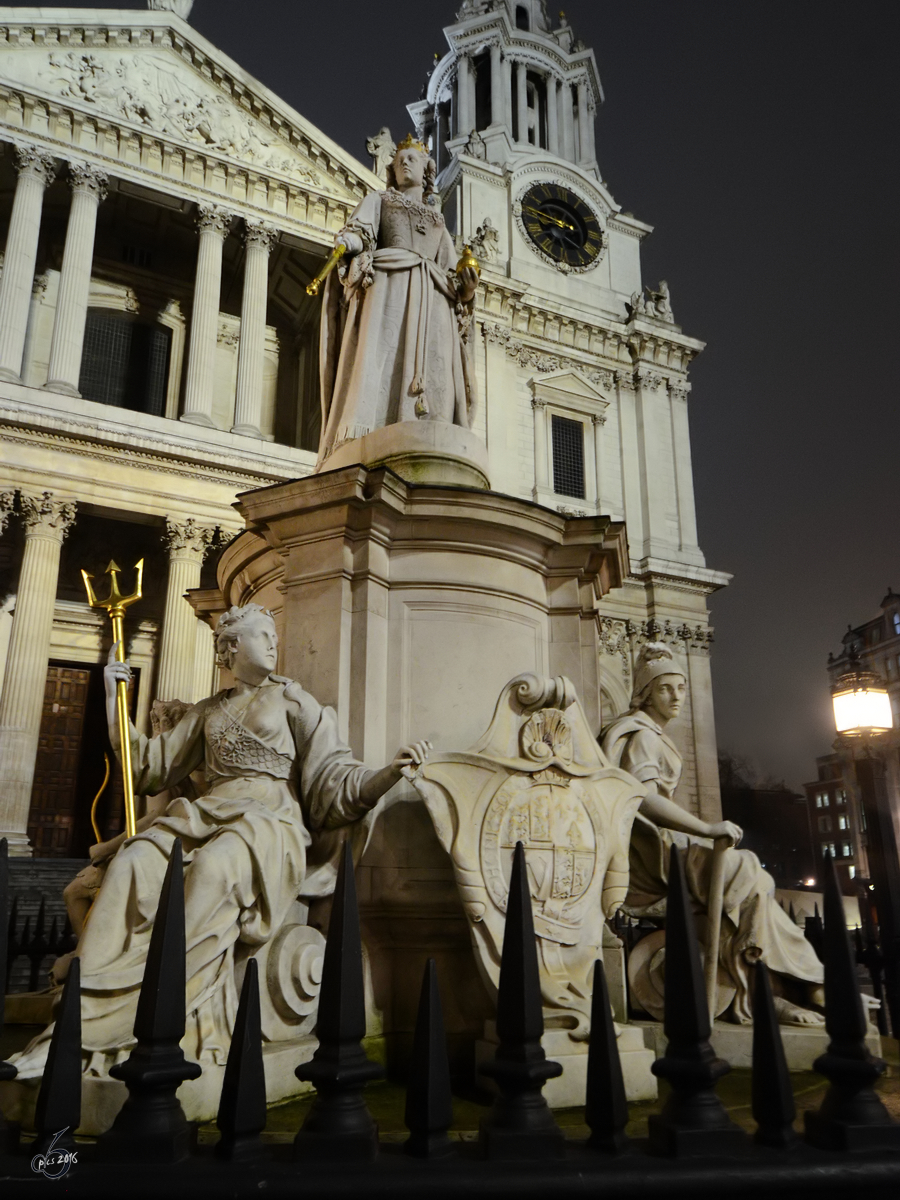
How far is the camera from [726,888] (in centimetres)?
422

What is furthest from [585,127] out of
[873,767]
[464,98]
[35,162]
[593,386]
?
[873,767]

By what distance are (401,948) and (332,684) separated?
4.24 ft

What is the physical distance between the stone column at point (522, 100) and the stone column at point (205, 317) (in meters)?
18.8

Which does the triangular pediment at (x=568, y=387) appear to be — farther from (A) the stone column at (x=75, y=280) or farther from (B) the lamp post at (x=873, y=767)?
(B) the lamp post at (x=873, y=767)

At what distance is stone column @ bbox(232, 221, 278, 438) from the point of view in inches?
949

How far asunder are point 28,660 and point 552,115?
34.1 m

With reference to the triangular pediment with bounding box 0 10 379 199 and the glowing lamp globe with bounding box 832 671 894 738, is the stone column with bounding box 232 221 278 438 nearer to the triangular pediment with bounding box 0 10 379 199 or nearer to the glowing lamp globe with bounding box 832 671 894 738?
the triangular pediment with bounding box 0 10 379 199

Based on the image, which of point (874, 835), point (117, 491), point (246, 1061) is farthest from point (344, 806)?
point (117, 491)

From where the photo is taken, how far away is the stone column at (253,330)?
2409 cm

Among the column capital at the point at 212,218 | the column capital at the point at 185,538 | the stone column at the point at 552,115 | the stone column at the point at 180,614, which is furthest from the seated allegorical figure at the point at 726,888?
the stone column at the point at 552,115

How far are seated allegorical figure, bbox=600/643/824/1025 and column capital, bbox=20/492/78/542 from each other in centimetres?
1860

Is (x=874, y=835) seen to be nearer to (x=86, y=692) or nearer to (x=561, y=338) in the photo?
(x=86, y=692)

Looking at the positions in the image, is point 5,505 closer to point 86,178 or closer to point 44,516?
point 44,516

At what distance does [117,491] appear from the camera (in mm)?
21328
